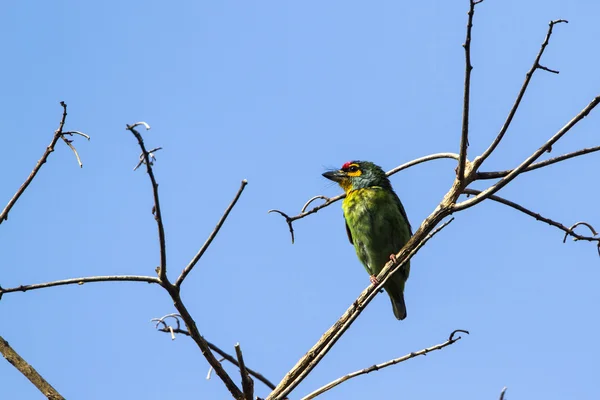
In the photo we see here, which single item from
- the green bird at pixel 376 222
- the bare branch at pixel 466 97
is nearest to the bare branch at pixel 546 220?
the bare branch at pixel 466 97

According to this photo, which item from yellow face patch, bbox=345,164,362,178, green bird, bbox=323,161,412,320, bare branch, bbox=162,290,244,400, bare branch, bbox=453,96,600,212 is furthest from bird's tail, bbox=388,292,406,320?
bare branch, bbox=162,290,244,400

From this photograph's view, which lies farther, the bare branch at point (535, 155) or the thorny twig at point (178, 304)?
the bare branch at point (535, 155)

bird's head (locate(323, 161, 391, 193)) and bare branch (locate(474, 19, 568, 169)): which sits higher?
bird's head (locate(323, 161, 391, 193))

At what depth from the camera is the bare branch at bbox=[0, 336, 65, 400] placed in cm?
229

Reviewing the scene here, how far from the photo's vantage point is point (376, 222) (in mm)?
6457

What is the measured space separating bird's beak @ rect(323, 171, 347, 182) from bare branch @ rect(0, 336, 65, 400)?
4887 millimetres

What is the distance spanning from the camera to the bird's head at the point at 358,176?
22.3 ft

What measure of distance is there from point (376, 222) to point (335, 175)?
0.85m

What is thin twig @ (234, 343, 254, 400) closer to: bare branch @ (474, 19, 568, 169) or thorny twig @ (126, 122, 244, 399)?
thorny twig @ (126, 122, 244, 399)

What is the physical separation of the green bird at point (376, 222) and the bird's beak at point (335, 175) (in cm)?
1

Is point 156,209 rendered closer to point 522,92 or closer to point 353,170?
point 522,92

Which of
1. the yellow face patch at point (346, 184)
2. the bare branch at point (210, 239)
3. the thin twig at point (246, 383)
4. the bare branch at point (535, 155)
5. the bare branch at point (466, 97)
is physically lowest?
the thin twig at point (246, 383)

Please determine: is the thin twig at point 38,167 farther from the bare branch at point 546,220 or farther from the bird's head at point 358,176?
the bird's head at point 358,176

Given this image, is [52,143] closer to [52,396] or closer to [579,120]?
[52,396]
